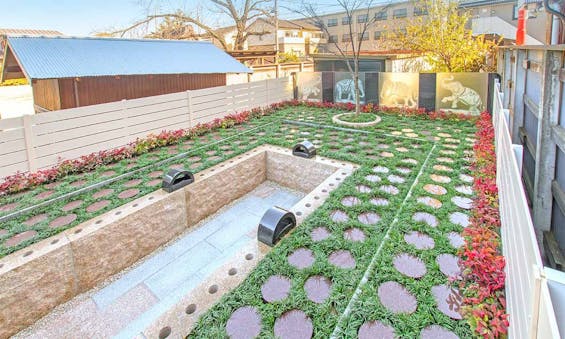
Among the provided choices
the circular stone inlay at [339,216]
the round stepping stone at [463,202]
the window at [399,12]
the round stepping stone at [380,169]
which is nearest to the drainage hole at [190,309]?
the circular stone inlay at [339,216]

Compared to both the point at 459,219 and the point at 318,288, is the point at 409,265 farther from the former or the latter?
the point at 459,219

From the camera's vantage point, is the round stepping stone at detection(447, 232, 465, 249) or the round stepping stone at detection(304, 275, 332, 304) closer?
the round stepping stone at detection(304, 275, 332, 304)

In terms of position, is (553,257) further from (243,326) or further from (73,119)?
(73,119)

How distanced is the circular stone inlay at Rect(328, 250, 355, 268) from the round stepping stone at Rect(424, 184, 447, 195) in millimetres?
1779

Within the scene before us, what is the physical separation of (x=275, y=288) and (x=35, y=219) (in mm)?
3234

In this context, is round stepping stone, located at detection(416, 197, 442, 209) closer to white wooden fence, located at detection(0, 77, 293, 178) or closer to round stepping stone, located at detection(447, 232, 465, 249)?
round stepping stone, located at detection(447, 232, 465, 249)

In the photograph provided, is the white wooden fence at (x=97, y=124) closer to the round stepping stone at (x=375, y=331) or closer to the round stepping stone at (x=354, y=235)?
the round stepping stone at (x=354, y=235)

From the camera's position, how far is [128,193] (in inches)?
185

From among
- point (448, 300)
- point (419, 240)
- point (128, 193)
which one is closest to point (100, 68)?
point (128, 193)

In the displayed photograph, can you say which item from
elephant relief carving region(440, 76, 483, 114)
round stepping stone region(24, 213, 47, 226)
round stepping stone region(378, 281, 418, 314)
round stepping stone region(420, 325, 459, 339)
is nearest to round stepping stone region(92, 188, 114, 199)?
round stepping stone region(24, 213, 47, 226)

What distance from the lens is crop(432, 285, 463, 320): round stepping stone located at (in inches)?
93.0

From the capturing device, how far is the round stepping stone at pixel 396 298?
244 cm

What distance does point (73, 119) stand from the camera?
5.86m

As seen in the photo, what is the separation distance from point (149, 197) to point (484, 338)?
394 centimetres
